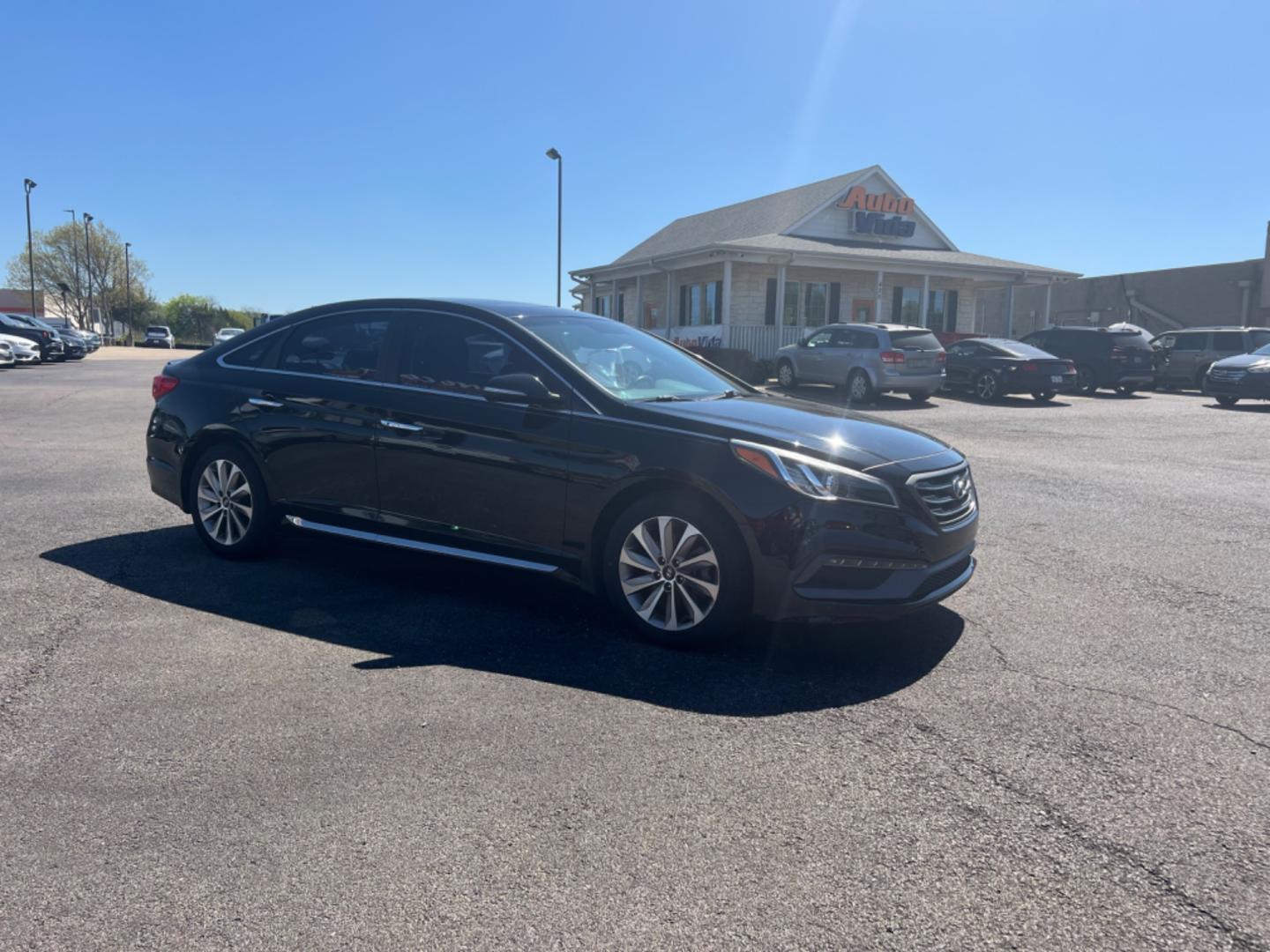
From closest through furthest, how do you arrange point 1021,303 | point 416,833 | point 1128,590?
point 416,833 < point 1128,590 < point 1021,303

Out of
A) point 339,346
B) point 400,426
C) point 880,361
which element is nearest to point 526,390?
point 400,426

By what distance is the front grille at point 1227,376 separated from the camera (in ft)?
65.7

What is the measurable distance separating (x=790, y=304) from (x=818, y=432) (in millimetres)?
25243

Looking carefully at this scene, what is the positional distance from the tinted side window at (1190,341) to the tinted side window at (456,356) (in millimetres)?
24717

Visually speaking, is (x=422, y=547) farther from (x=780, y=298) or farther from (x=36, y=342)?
(x=36, y=342)

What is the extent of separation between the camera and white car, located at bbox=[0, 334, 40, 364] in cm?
3116

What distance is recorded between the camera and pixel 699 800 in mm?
3061

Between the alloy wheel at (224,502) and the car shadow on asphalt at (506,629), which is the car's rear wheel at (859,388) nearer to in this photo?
the car shadow on asphalt at (506,629)

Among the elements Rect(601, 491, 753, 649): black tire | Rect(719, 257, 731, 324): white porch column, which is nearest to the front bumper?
Rect(719, 257, 731, 324): white porch column

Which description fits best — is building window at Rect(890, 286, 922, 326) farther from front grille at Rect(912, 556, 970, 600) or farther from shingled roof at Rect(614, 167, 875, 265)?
front grille at Rect(912, 556, 970, 600)

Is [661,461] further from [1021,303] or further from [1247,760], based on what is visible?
[1021,303]

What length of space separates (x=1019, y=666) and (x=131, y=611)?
4377 millimetres

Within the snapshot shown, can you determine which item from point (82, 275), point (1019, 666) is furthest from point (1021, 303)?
point (82, 275)

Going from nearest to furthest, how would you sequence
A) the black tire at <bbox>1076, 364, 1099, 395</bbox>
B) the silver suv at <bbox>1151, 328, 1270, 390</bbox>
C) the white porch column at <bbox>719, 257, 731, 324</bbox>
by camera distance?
the black tire at <bbox>1076, 364, 1099, 395</bbox>, the silver suv at <bbox>1151, 328, 1270, 390</bbox>, the white porch column at <bbox>719, 257, 731, 324</bbox>
